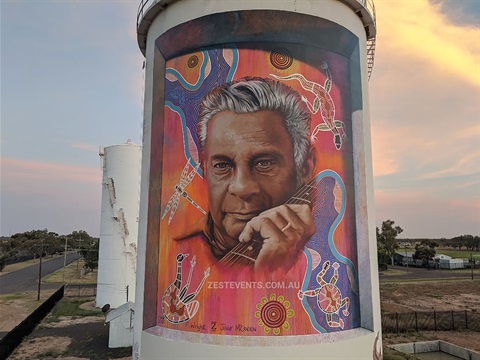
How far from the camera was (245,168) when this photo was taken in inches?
406

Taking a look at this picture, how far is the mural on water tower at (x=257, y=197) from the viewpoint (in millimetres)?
9914

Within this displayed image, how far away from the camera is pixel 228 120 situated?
1057 cm

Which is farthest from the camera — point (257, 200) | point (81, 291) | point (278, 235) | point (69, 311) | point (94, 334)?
point (81, 291)

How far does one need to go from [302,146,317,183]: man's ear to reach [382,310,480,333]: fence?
827 inches

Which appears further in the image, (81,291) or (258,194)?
(81,291)

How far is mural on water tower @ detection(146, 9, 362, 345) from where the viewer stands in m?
9.91

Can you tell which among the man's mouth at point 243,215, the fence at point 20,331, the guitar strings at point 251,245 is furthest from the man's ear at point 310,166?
the fence at point 20,331

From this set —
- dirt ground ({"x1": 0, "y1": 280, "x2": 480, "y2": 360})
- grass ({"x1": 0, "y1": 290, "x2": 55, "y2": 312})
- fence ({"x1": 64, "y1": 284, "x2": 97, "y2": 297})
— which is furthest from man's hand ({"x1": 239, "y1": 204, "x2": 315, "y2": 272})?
fence ({"x1": 64, "y1": 284, "x2": 97, "y2": 297})

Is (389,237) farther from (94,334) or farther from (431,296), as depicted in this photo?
(94,334)

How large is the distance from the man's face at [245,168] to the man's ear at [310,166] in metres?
0.32

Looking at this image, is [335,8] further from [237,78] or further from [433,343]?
[433,343]

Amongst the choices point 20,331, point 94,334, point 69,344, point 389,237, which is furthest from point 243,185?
point 389,237

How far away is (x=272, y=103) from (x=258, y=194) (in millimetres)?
2532

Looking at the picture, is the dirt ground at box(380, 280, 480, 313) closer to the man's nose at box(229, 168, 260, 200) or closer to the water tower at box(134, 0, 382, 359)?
the water tower at box(134, 0, 382, 359)
